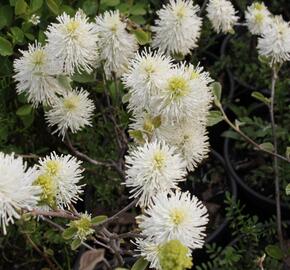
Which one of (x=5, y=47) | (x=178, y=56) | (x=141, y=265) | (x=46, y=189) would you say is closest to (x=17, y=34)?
(x=5, y=47)

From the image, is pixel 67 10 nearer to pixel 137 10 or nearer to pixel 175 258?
pixel 137 10

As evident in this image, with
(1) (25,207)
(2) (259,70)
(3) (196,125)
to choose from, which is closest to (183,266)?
(1) (25,207)

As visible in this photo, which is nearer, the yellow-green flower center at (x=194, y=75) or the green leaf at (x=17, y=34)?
the yellow-green flower center at (x=194, y=75)

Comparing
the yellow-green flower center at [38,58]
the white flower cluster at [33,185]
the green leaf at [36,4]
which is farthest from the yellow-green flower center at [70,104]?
the green leaf at [36,4]

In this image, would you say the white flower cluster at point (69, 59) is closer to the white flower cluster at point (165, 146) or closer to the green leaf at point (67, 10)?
the white flower cluster at point (165, 146)

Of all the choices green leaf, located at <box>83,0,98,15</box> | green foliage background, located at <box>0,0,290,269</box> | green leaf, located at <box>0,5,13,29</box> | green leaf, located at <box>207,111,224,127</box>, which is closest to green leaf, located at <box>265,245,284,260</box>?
green foliage background, located at <box>0,0,290,269</box>

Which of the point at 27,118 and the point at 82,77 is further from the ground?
the point at 82,77
